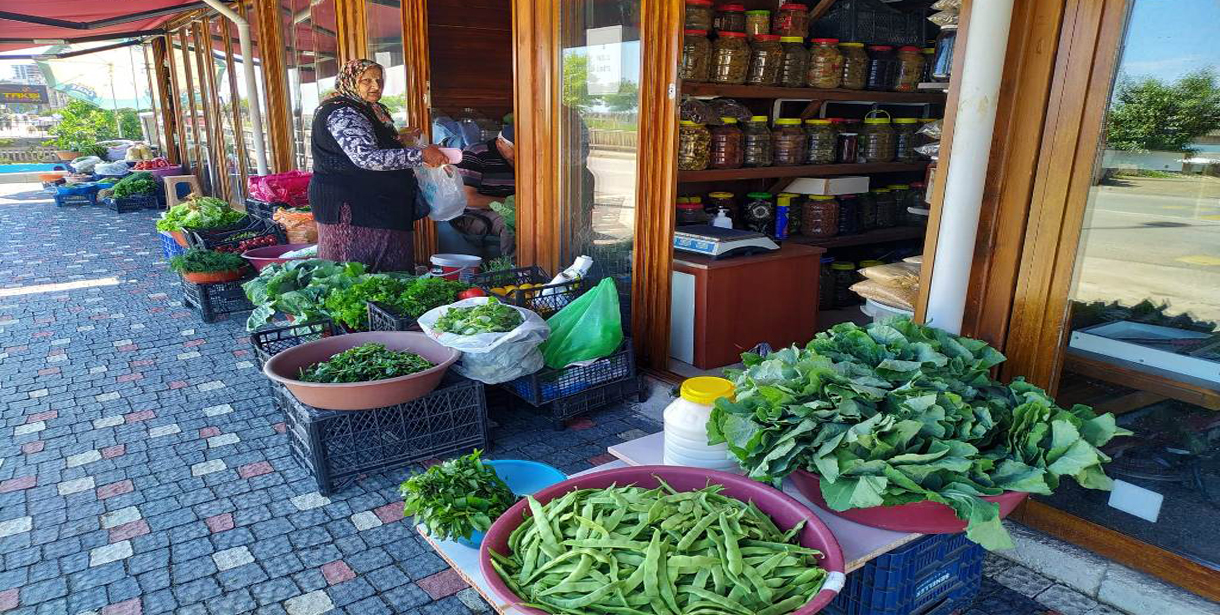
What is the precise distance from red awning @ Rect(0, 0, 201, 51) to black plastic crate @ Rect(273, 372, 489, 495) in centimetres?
748

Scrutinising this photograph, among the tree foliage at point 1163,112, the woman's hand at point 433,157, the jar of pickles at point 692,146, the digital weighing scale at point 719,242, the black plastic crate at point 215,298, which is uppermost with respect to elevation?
the tree foliage at point 1163,112

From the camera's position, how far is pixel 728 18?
4055mm

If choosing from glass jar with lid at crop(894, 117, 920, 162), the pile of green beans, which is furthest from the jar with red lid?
the pile of green beans

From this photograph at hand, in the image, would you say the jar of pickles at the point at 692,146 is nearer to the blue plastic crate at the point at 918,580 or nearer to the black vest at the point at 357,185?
the black vest at the point at 357,185

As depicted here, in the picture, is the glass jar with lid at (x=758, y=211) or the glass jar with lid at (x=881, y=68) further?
the glass jar with lid at (x=758, y=211)

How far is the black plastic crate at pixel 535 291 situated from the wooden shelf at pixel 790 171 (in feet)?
2.70

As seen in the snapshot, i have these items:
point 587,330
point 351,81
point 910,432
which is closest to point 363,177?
point 351,81

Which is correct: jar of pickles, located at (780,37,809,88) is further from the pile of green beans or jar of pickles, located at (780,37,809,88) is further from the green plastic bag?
the pile of green beans

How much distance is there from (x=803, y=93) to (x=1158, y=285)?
2.52m

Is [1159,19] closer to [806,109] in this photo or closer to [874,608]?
[874,608]

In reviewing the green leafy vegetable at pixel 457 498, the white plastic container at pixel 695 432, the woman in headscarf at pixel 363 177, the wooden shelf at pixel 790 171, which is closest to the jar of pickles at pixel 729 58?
the wooden shelf at pixel 790 171

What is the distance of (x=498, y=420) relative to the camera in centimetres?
371

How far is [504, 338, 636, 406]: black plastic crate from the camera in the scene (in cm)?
353

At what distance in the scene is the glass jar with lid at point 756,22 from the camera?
410 cm
